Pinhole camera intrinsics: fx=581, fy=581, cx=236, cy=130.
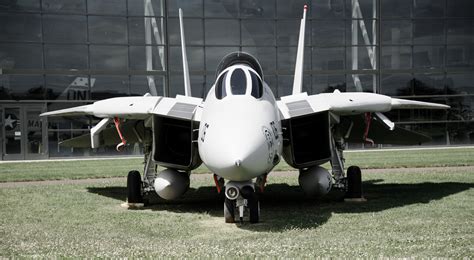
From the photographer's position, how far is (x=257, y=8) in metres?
34.6

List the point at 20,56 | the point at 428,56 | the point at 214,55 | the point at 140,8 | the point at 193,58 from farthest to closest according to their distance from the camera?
the point at 428,56 → the point at 214,55 → the point at 193,58 → the point at 140,8 → the point at 20,56

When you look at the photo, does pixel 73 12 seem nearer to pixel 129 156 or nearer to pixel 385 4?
pixel 129 156

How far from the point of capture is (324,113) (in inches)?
455

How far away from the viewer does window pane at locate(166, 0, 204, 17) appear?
33519 mm

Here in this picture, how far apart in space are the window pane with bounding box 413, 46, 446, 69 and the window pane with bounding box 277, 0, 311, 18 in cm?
716

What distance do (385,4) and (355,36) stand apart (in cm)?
Answer: 277

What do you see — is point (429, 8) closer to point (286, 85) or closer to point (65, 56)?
point (286, 85)

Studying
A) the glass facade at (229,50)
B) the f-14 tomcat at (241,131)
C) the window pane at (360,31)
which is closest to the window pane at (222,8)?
the glass facade at (229,50)

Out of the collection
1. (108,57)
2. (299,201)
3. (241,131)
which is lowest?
(299,201)

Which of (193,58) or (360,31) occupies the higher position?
(360,31)

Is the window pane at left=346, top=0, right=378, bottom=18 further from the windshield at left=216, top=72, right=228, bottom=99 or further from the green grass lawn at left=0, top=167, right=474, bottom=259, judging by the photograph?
the windshield at left=216, top=72, right=228, bottom=99

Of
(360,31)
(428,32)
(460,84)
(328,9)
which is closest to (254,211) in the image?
(328,9)

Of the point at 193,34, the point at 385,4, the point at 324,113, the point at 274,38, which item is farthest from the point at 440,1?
the point at 324,113

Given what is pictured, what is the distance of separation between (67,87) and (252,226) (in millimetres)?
24807
